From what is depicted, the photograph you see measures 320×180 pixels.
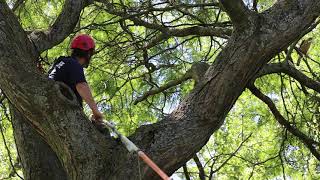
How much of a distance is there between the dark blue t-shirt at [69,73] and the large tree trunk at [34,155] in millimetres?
337

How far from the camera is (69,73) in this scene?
10.3 feet

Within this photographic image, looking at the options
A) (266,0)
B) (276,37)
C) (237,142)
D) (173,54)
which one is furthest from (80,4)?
(237,142)

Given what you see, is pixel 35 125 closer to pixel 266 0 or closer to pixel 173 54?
pixel 173 54

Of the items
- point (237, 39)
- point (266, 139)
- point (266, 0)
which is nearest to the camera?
point (237, 39)

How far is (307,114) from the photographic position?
5.52 m

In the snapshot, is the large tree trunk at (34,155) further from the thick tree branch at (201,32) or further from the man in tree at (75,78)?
the thick tree branch at (201,32)

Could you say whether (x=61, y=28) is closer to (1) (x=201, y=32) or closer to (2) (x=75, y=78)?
(2) (x=75, y=78)

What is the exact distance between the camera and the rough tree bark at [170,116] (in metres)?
2.75

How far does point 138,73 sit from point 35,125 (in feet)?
10.9

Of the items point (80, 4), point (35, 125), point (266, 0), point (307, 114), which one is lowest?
point (35, 125)

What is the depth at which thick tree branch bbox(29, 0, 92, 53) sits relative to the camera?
3.70 meters

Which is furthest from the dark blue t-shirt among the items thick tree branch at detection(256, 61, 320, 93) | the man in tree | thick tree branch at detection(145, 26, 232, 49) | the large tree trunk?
thick tree branch at detection(145, 26, 232, 49)

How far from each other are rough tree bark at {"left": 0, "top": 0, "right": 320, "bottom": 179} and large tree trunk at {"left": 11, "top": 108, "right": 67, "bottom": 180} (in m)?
0.31

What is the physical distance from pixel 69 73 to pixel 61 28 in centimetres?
85
